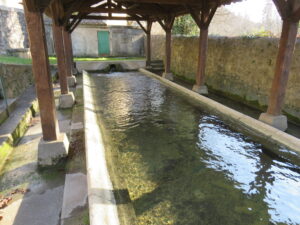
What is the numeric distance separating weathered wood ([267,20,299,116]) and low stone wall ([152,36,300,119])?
49.3 inches

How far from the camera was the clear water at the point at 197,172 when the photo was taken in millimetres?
2830

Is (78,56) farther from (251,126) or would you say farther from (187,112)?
(251,126)

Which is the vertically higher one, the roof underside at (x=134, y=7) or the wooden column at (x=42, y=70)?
the roof underside at (x=134, y=7)

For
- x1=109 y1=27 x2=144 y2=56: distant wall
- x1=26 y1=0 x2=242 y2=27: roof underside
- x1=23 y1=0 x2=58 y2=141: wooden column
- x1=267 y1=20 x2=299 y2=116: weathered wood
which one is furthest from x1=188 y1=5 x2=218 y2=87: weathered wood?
x1=109 y1=27 x2=144 y2=56: distant wall

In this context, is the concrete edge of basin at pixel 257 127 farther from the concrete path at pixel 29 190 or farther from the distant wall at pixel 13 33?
the distant wall at pixel 13 33

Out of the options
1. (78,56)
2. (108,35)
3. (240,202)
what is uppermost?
(108,35)

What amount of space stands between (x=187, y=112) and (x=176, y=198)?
3.72 metres

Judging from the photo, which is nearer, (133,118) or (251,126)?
(251,126)

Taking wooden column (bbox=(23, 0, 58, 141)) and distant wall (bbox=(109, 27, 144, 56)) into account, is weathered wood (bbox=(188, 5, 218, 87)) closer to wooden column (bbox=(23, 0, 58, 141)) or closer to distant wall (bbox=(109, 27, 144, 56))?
wooden column (bbox=(23, 0, 58, 141))

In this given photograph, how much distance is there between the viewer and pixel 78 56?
19203 mm

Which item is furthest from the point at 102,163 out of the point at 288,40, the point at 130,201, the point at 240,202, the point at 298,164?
the point at 288,40

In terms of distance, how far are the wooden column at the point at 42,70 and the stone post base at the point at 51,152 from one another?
0.11 meters

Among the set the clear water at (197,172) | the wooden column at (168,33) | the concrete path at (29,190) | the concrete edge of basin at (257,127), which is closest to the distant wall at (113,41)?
the wooden column at (168,33)

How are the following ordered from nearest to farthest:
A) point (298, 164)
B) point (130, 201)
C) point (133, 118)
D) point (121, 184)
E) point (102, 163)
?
point (130, 201) < point (121, 184) < point (102, 163) < point (298, 164) < point (133, 118)
